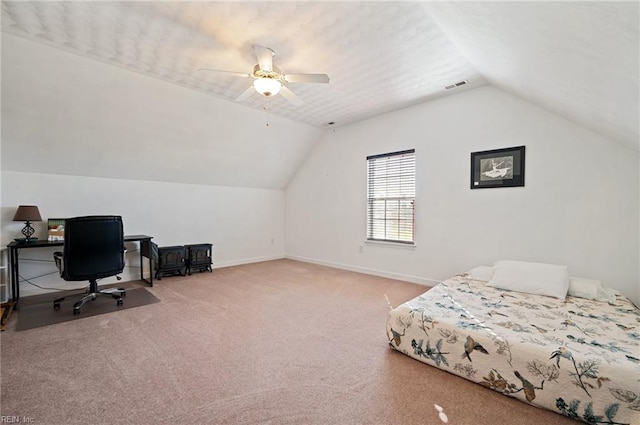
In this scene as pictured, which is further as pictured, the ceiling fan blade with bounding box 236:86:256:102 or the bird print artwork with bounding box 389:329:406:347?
the ceiling fan blade with bounding box 236:86:256:102

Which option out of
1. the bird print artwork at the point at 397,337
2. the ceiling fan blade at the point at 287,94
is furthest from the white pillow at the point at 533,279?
the ceiling fan blade at the point at 287,94

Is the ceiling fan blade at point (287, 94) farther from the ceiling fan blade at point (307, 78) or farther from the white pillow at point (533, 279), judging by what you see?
the white pillow at point (533, 279)

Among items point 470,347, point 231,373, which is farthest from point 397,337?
point 231,373

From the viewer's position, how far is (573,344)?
1.76 m

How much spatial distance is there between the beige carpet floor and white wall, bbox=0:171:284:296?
1.38 meters

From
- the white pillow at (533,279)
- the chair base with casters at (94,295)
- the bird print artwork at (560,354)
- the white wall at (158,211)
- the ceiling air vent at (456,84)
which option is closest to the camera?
the bird print artwork at (560,354)

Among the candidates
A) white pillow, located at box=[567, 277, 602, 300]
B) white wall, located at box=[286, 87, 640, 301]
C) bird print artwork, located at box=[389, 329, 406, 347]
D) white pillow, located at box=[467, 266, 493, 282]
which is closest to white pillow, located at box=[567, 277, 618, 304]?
white pillow, located at box=[567, 277, 602, 300]

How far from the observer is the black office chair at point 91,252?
9.95 ft

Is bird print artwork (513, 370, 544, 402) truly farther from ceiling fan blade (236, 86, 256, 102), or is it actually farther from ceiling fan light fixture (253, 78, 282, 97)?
ceiling fan blade (236, 86, 256, 102)

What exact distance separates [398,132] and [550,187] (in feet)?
7.17

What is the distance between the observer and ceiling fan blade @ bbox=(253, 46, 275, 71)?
2.49 m

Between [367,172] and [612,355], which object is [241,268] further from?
[612,355]

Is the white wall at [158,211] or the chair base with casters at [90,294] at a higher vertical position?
the white wall at [158,211]

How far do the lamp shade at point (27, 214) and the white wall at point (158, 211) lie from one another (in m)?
0.41
